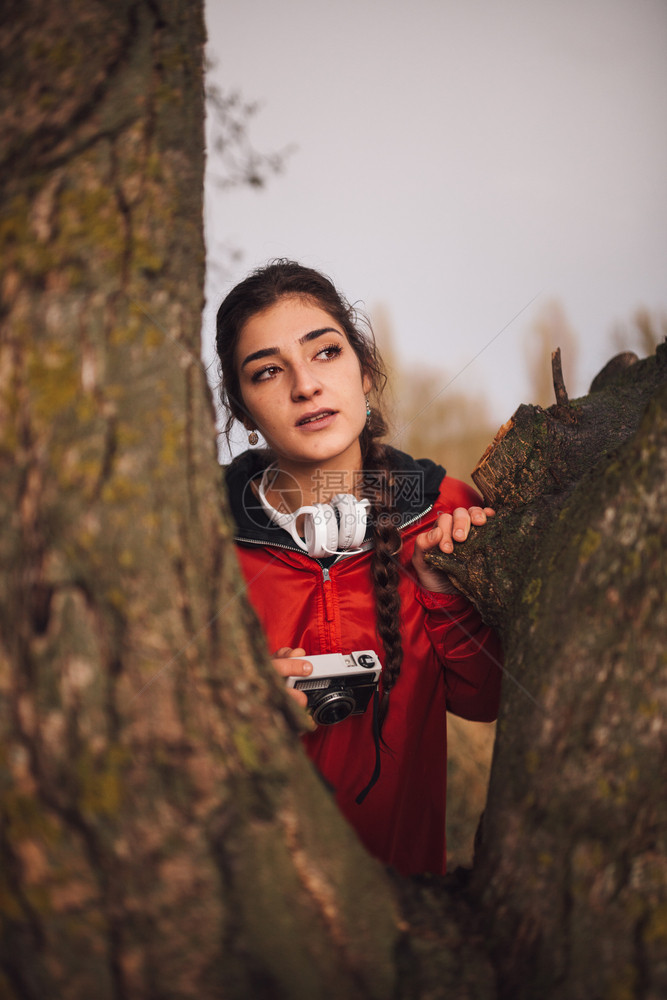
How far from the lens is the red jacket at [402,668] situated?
215 cm

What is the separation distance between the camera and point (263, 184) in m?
1.95

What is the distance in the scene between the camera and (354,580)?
228cm

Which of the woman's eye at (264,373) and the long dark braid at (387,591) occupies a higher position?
the woman's eye at (264,373)

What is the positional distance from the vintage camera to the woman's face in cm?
72

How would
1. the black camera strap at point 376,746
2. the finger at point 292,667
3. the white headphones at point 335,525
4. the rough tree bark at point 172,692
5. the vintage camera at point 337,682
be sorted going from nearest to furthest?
the rough tree bark at point 172,692
the finger at point 292,667
the vintage camera at point 337,682
the black camera strap at point 376,746
the white headphones at point 335,525

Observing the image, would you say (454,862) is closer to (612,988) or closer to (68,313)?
(612,988)

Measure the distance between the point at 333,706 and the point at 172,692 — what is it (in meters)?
1.08

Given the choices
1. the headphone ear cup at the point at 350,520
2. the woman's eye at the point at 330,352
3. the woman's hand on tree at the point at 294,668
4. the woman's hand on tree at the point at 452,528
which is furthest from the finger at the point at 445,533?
the woman's eye at the point at 330,352

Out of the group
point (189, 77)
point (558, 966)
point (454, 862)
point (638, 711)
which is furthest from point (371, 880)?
→ point (454, 862)

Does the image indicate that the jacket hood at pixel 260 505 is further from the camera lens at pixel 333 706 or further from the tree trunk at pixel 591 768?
the tree trunk at pixel 591 768

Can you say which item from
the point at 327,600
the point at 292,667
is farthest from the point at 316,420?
the point at 292,667

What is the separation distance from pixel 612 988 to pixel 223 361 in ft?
7.44

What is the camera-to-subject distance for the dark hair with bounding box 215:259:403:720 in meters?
2.17

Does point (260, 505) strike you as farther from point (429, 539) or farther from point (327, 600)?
point (429, 539)
